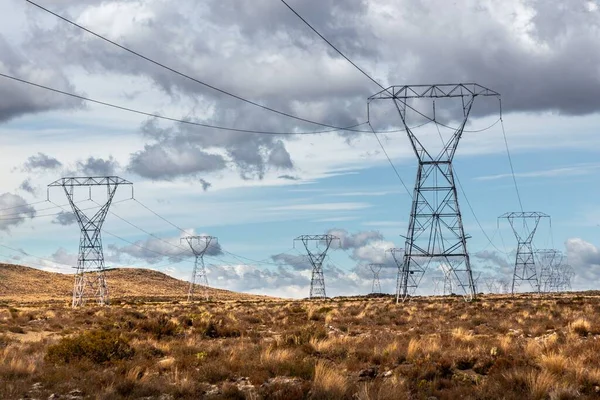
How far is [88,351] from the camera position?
904 inches

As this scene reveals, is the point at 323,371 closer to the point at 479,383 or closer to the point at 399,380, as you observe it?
the point at 399,380

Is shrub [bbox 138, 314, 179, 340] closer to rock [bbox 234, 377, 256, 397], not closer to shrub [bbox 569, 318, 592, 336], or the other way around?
rock [bbox 234, 377, 256, 397]

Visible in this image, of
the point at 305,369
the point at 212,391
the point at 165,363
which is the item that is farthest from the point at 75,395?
the point at 305,369

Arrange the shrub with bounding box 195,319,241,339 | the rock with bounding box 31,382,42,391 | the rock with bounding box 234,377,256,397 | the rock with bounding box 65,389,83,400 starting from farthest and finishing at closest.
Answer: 1. the shrub with bounding box 195,319,241,339
2. the rock with bounding box 31,382,42,391
3. the rock with bounding box 65,389,83,400
4. the rock with bounding box 234,377,256,397

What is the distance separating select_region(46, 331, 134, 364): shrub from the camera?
22844mm

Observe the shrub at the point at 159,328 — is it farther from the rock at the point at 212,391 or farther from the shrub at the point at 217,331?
the rock at the point at 212,391

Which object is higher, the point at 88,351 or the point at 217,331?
the point at 217,331

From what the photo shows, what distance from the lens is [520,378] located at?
17.7m

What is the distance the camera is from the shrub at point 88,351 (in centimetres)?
2284

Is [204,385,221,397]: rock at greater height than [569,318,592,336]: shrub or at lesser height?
lesser

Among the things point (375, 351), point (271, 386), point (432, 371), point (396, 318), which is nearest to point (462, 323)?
point (396, 318)

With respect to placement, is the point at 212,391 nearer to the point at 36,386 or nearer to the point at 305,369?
the point at 305,369

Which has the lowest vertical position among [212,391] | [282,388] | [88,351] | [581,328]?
[212,391]

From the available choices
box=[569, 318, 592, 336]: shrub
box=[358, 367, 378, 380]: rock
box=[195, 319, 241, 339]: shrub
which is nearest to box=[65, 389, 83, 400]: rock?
box=[358, 367, 378, 380]: rock
